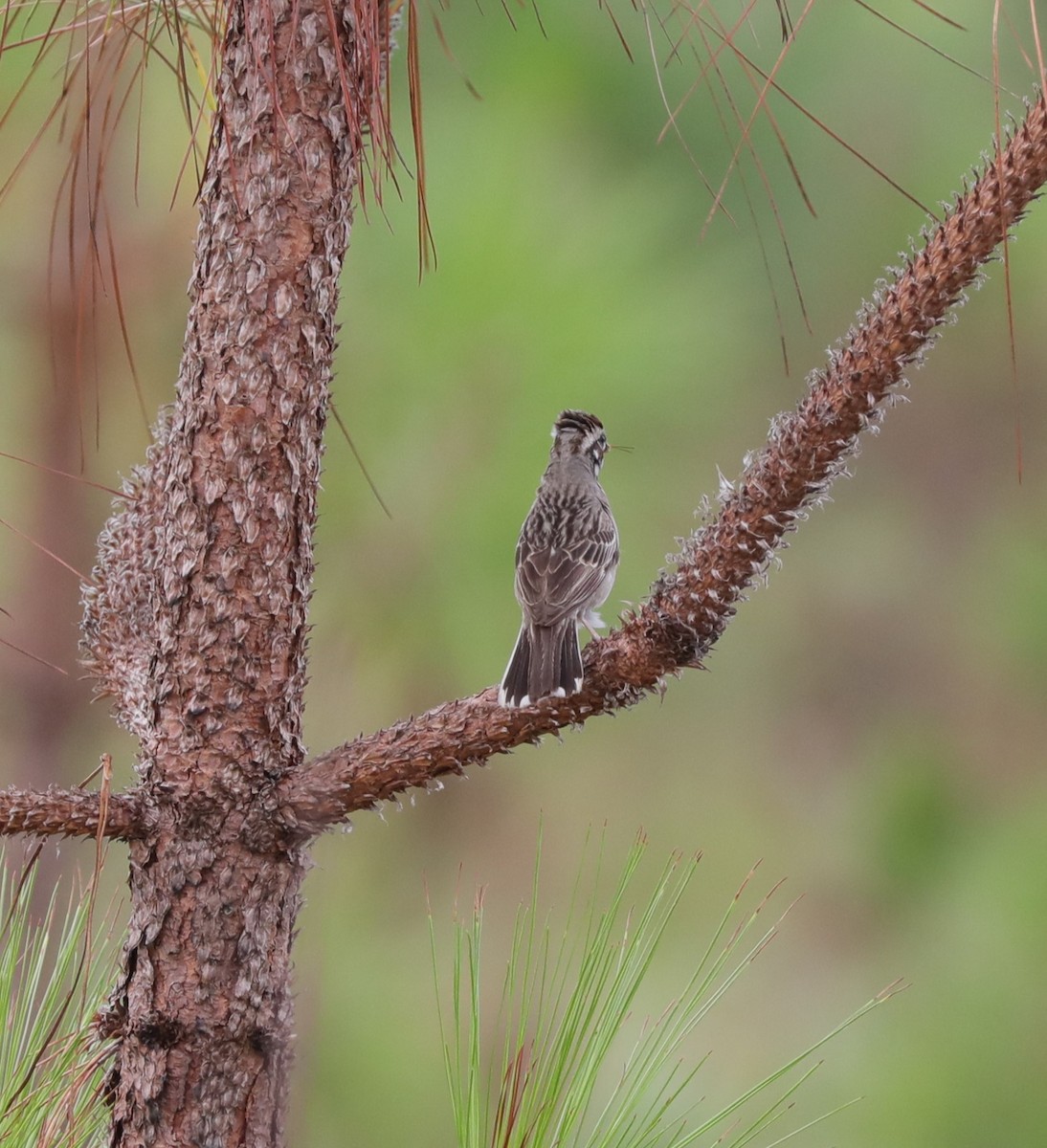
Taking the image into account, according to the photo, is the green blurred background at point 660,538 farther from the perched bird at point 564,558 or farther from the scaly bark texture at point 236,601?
the scaly bark texture at point 236,601

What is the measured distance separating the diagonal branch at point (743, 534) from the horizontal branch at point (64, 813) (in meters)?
0.12

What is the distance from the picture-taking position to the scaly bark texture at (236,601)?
3.37 feet

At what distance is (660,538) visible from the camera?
251cm

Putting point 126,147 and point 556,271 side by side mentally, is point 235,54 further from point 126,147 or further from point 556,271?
point 126,147

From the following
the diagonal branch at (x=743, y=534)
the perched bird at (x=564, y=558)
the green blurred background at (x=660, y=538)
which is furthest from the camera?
the green blurred background at (x=660, y=538)

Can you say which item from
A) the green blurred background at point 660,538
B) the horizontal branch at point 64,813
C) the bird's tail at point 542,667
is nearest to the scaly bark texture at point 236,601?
the horizontal branch at point 64,813

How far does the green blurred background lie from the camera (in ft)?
7.40

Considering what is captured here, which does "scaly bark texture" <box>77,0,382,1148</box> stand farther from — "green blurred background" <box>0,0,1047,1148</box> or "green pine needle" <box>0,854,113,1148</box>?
"green blurred background" <box>0,0,1047,1148</box>

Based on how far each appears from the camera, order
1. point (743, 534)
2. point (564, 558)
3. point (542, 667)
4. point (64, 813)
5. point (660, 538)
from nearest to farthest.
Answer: point (743, 534)
point (64, 813)
point (542, 667)
point (564, 558)
point (660, 538)

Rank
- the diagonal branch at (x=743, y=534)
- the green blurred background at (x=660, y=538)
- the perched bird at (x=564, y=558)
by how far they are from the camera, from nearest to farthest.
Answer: the diagonal branch at (x=743, y=534) → the perched bird at (x=564, y=558) → the green blurred background at (x=660, y=538)

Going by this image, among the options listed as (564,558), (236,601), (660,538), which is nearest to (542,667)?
(236,601)

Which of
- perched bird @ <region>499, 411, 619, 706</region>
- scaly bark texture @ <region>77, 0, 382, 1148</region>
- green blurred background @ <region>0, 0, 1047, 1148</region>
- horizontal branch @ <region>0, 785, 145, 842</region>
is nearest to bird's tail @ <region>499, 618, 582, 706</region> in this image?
perched bird @ <region>499, 411, 619, 706</region>

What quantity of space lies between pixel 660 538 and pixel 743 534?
161 centimetres

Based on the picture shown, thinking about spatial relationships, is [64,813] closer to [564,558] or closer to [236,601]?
[236,601]
